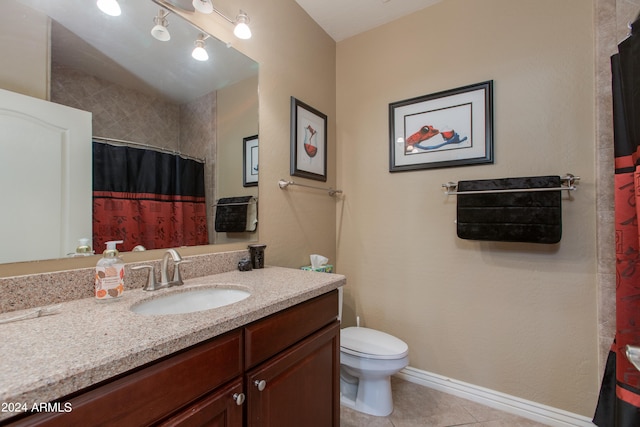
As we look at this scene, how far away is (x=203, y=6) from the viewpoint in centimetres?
123

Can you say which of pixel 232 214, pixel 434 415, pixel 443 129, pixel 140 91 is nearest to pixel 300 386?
pixel 232 214

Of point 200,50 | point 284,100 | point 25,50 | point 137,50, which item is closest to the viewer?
point 25,50

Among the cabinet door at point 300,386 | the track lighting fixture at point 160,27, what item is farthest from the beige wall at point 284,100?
the cabinet door at point 300,386

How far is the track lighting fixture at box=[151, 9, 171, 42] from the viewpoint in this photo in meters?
1.17

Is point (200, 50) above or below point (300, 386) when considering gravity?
above

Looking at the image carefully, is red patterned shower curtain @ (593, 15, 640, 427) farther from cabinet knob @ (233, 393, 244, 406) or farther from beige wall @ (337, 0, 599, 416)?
cabinet knob @ (233, 393, 244, 406)

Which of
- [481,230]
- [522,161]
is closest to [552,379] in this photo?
[481,230]

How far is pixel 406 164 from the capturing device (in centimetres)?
194

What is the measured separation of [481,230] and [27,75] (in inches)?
81.1

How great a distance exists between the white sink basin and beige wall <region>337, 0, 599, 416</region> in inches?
48.4

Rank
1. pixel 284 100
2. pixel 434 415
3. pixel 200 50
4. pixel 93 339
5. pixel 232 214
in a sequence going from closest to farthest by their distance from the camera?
pixel 93 339 → pixel 200 50 → pixel 232 214 → pixel 434 415 → pixel 284 100

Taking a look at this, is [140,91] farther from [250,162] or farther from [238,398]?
[238,398]

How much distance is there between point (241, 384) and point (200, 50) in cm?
144

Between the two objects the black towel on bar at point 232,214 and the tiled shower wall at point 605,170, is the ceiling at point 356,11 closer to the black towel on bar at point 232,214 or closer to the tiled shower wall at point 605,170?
the tiled shower wall at point 605,170
